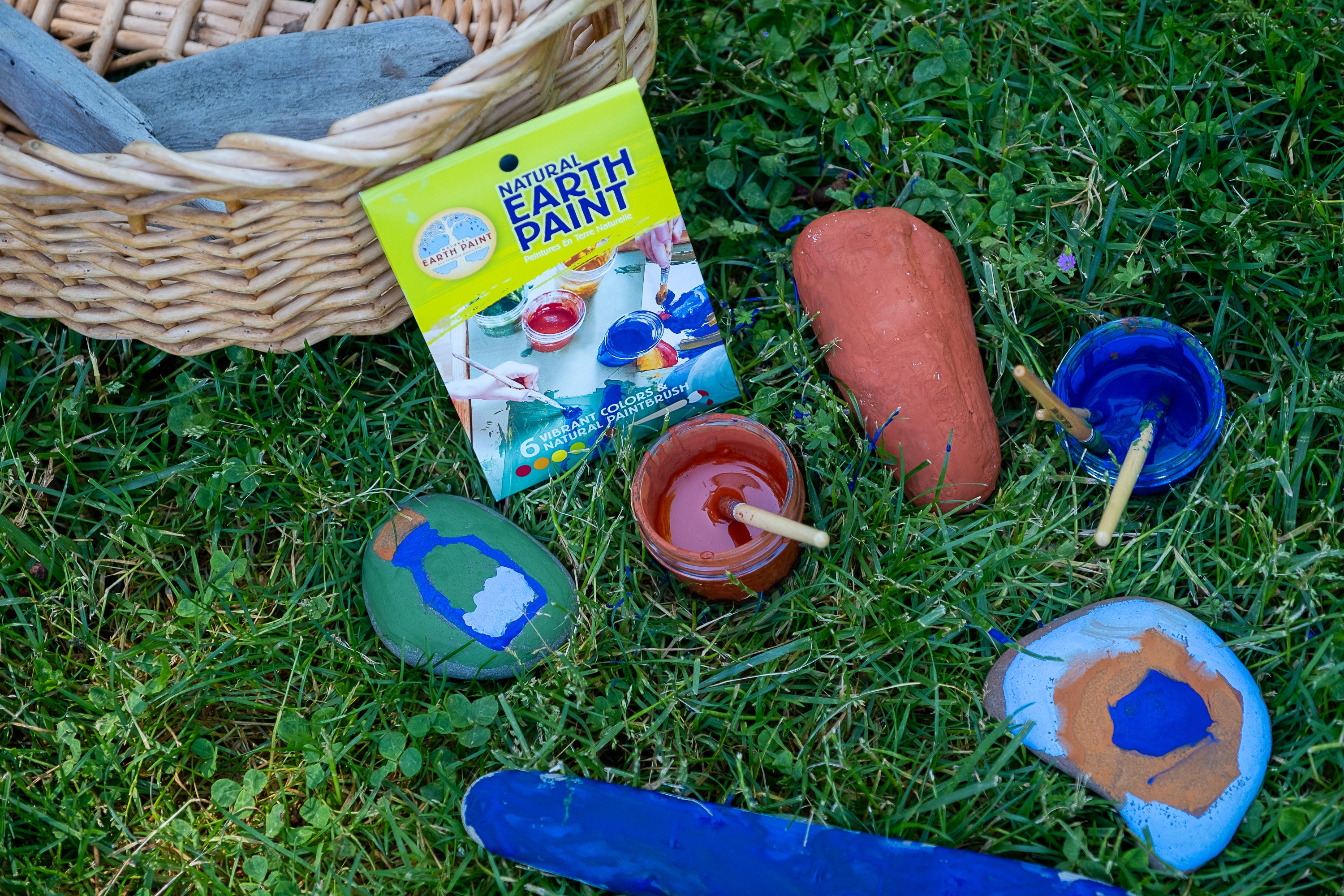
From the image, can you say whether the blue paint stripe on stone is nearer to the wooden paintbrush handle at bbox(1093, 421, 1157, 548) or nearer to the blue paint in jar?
the blue paint in jar

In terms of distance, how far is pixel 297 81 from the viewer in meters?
1.59

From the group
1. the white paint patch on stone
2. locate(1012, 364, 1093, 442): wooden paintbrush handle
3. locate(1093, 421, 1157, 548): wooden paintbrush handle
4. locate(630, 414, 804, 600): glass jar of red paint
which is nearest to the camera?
locate(1012, 364, 1093, 442): wooden paintbrush handle

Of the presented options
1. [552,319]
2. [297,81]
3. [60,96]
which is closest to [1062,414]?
[552,319]

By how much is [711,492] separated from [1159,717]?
71 centimetres

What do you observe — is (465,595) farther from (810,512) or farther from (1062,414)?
(1062,414)

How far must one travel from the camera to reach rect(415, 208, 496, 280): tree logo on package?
1.42m

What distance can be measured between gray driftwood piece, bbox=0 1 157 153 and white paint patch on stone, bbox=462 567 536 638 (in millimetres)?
817

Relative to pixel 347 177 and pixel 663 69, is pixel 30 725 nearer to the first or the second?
pixel 347 177

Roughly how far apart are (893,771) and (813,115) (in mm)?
1139

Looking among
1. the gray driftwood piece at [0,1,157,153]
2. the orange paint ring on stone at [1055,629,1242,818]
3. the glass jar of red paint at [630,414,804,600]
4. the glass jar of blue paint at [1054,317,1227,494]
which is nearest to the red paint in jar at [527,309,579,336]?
the glass jar of red paint at [630,414,804,600]

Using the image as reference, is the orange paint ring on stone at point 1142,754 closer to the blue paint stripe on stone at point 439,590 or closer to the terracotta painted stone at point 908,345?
the terracotta painted stone at point 908,345

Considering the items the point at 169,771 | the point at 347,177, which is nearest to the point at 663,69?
the point at 347,177

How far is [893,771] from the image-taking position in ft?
4.83

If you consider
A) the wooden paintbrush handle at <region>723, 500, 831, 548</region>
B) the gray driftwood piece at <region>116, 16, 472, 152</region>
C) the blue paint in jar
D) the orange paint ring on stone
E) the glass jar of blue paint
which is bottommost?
the orange paint ring on stone
